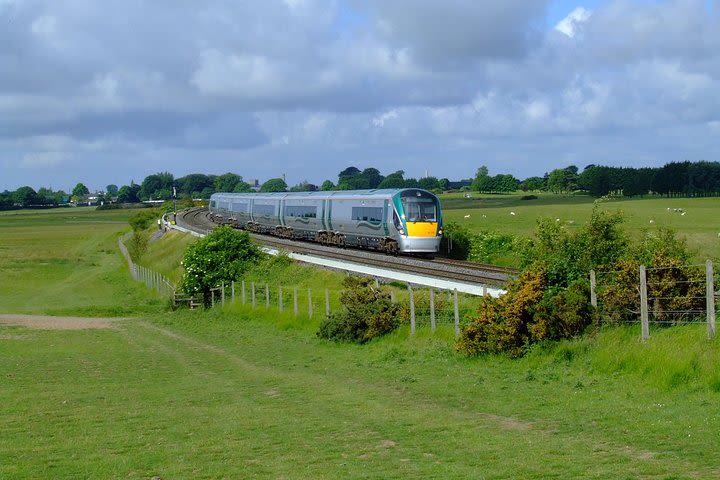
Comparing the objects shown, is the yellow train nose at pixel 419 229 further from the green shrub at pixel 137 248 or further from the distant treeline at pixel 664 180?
the distant treeline at pixel 664 180

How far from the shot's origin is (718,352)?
14.1 m

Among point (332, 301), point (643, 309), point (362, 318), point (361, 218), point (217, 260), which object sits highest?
point (361, 218)

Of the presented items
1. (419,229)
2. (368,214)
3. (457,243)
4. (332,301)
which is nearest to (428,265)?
(419,229)

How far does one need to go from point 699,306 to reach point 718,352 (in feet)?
11.0

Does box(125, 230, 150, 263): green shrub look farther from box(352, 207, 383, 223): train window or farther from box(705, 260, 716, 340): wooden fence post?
box(705, 260, 716, 340): wooden fence post

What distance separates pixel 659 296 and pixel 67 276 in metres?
65.7

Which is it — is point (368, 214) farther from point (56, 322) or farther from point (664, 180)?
point (664, 180)

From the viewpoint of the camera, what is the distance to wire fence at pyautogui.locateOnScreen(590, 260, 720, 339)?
17172mm

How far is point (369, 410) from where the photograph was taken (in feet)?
47.8

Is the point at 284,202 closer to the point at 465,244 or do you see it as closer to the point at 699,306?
the point at 465,244

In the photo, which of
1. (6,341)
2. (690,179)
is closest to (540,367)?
(6,341)

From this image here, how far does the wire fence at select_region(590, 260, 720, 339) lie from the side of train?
79.7 ft

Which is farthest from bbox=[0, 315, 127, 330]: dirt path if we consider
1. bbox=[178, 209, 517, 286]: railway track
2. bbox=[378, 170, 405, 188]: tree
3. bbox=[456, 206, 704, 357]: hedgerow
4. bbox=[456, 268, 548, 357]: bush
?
bbox=[378, 170, 405, 188]: tree

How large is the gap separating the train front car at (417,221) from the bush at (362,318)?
1592 cm
